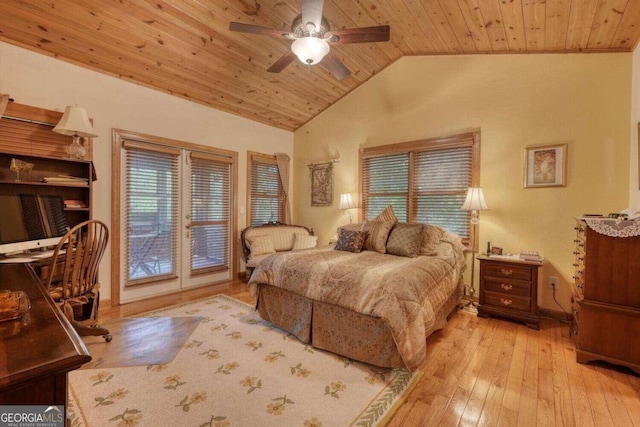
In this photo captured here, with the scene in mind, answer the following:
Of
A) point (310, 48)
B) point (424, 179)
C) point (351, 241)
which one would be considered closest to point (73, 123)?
point (310, 48)

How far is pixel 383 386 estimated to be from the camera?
1.93 metres

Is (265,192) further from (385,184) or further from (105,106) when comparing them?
(105,106)

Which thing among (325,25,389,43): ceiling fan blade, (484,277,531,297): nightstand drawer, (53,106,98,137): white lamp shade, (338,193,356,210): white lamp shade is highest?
(325,25,389,43): ceiling fan blade

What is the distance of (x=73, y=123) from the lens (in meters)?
2.69

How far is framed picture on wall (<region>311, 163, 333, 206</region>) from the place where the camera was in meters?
4.96

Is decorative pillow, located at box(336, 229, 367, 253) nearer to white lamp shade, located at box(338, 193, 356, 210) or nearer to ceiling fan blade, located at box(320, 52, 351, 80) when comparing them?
white lamp shade, located at box(338, 193, 356, 210)

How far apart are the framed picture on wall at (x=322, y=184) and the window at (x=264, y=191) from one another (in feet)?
2.11

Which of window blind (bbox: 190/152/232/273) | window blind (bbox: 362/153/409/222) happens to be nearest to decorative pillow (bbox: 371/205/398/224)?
window blind (bbox: 362/153/409/222)

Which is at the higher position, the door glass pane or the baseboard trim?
the door glass pane

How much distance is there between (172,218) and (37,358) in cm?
354

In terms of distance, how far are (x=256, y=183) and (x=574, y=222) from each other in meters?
4.36

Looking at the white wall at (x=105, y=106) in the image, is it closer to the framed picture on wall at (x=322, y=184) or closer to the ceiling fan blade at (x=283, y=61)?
the framed picture on wall at (x=322, y=184)

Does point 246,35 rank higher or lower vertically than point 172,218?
higher

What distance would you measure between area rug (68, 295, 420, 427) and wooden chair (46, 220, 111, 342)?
514 mm
